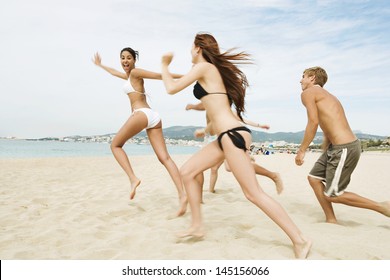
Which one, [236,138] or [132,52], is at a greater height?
[132,52]

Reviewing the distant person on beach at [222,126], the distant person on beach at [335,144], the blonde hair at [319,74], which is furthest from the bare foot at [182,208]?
the blonde hair at [319,74]

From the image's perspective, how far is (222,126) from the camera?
9.45ft

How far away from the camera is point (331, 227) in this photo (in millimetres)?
3682

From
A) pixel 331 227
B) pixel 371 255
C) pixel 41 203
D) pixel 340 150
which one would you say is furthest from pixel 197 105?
pixel 41 203

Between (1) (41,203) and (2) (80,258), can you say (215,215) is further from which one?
(1) (41,203)

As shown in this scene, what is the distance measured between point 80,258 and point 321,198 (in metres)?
2.65

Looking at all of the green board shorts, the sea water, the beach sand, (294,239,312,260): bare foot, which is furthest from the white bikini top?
the sea water

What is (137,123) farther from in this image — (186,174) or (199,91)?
(199,91)

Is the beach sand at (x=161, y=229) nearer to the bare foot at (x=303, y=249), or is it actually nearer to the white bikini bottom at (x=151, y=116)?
the bare foot at (x=303, y=249)

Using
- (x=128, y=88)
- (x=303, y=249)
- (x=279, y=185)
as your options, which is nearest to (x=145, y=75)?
(x=128, y=88)

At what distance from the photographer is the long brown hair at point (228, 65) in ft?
9.96

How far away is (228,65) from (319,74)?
4.35ft

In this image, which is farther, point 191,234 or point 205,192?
point 205,192

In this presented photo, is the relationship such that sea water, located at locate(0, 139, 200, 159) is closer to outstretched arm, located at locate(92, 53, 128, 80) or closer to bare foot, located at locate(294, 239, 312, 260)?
outstretched arm, located at locate(92, 53, 128, 80)
